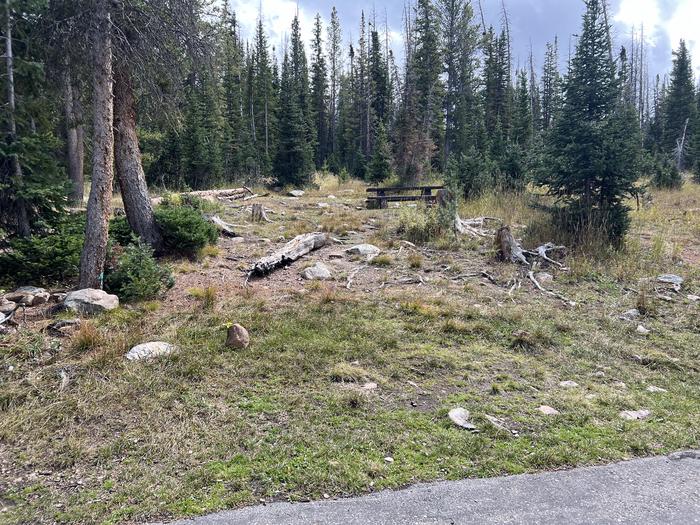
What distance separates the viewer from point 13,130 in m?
6.51

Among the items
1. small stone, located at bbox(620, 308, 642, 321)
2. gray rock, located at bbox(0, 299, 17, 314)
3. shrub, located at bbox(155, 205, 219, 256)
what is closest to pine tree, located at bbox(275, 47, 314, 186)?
shrub, located at bbox(155, 205, 219, 256)

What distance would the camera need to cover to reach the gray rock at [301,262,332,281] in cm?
697

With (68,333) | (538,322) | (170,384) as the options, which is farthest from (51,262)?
(538,322)

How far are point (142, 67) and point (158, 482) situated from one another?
19.6 ft

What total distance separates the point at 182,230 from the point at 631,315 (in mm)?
6783

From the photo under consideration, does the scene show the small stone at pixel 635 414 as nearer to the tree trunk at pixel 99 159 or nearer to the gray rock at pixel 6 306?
the tree trunk at pixel 99 159

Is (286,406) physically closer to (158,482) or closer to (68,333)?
(158,482)

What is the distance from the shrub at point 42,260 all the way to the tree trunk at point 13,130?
13.6 inches

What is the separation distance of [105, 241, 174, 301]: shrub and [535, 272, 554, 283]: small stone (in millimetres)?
5509

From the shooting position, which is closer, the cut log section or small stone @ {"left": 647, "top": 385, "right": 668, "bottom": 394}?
small stone @ {"left": 647, "top": 385, "right": 668, "bottom": 394}

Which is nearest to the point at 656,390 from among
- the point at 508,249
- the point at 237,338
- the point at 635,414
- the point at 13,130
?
the point at 635,414

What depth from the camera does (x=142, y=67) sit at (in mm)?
6543

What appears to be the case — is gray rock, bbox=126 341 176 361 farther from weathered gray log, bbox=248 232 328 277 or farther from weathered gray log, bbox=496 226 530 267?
weathered gray log, bbox=496 226 530 267

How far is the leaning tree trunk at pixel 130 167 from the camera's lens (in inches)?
285
